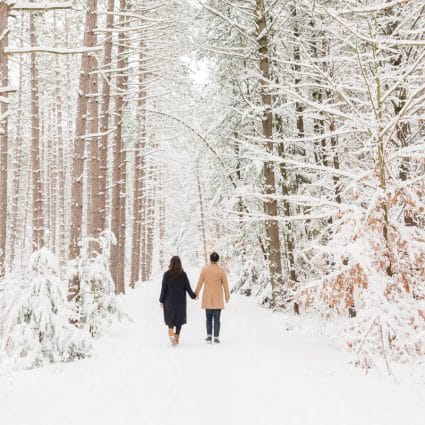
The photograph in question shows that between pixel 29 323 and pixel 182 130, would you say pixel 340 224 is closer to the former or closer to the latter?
pixel 29 323

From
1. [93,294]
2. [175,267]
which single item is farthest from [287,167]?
[93,294]

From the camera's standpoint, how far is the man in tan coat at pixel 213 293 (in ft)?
31.7

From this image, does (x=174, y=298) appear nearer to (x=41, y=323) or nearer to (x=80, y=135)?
(x=41, y=323)

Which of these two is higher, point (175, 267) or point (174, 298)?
point (175, 267)

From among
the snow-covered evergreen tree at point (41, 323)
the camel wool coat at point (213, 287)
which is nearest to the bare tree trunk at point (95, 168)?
the camel wool coat at point (213, 287)

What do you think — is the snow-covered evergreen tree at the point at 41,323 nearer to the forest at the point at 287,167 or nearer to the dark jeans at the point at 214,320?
the forest at the point at 287,167

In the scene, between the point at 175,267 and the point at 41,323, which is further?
the point at 175,267

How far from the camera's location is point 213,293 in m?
9.88

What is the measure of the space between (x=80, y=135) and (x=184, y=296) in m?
4.17

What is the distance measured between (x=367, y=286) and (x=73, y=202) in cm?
655

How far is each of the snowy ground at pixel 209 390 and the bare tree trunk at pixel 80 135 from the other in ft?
8.28

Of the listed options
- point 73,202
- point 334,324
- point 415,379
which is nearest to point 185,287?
point 73,202

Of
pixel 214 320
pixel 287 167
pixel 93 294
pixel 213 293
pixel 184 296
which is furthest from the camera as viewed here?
pixel 93 294

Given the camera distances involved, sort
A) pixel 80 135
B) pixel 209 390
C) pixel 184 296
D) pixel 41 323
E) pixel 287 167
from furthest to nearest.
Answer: pixel 80 135 → pixel 184 296 → pixel 287 167 → pixel 41 323 → pixel 209 390
